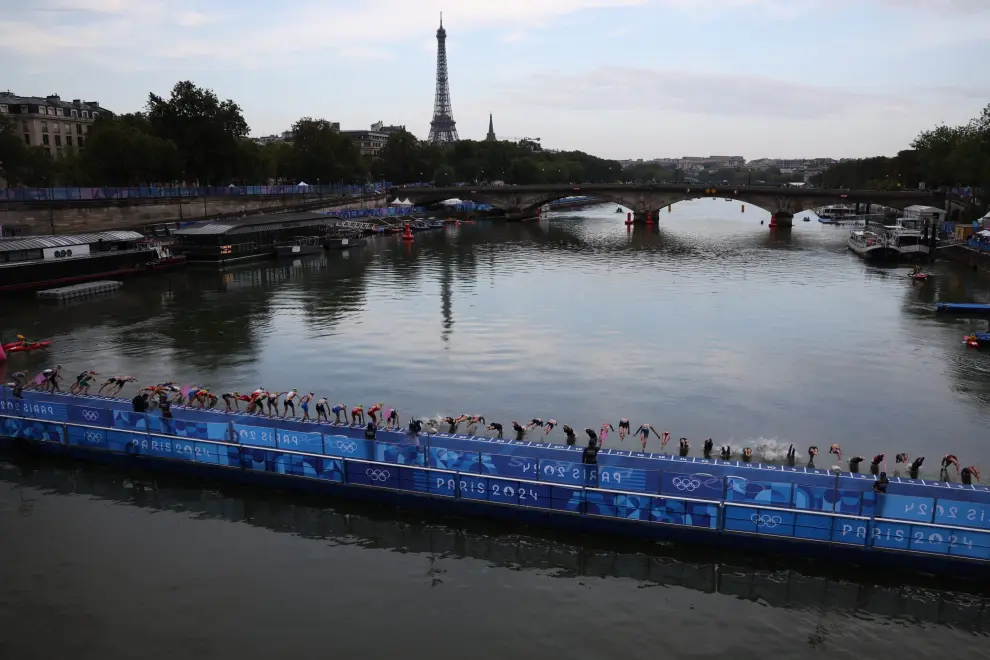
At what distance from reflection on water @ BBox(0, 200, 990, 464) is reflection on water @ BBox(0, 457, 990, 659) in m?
8.36

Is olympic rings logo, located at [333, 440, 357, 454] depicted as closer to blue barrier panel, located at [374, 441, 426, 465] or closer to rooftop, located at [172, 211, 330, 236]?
blue barrier panel, located at [374, 441, 426, 465]

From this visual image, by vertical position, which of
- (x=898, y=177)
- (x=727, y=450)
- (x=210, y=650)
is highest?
(x=898, y=177)

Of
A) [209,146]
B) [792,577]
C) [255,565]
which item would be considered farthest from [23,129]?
[792,577]

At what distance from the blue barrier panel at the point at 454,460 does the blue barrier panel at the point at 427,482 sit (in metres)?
0.36

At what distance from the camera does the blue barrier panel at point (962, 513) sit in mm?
19109

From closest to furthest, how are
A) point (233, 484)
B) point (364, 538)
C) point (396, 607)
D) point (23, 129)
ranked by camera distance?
1. point (396, 607)
2. point (364, 538)
3. point (233, 484)
4. point (23, 129)

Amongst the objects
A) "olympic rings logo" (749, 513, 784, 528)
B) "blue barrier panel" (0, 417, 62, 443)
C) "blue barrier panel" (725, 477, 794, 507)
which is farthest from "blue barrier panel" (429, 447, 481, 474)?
"blue barrier panel" (0, 417, 62, 443)

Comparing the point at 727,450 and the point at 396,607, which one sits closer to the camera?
the point at 396,607

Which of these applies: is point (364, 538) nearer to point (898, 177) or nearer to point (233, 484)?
point (233, 484)

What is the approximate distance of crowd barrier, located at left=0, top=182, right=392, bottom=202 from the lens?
73.3 metres

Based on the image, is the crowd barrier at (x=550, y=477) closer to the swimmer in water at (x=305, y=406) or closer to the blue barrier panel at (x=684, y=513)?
the blue barrier panel at (x=684, y=513)

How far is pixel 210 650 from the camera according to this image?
682 inches

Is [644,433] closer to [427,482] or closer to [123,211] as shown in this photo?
[427,482]

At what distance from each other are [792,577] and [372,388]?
20679 millimetres
